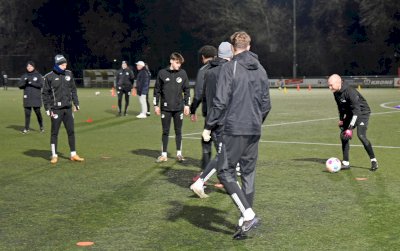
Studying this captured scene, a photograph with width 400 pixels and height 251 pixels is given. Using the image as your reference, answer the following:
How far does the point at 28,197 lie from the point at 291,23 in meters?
60.7

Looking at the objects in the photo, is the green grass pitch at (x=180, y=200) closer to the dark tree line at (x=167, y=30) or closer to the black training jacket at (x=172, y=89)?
the black training jacket at (x=172, y=89)

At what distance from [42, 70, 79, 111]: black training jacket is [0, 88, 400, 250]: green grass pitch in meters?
1.21

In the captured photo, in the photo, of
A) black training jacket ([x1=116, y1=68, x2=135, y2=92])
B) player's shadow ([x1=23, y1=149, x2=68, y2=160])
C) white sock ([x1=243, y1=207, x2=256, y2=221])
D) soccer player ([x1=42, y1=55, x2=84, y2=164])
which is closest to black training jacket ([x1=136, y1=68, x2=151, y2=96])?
black training jacket ([x1=116, y1=68, x2=135, y2=92])

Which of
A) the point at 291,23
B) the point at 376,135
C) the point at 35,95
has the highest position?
the point at 291,23

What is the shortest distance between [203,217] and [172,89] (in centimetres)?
440

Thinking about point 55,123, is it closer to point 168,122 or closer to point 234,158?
point 168,122

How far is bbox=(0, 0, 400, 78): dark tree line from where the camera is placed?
2477 inches

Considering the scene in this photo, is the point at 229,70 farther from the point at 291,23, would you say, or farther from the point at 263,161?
the point at 291,23

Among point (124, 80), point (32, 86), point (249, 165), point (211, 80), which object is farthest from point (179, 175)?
point (124, 80)

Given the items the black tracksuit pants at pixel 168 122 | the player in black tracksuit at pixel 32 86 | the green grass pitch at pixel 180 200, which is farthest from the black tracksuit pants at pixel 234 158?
the player in black tracksuit at pixel 32 86

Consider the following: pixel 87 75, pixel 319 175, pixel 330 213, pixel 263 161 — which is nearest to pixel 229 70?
pixel 330 213

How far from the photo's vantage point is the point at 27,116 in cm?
1803

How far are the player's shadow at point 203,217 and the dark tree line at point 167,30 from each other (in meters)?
55.2

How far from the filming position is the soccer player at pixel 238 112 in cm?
644
